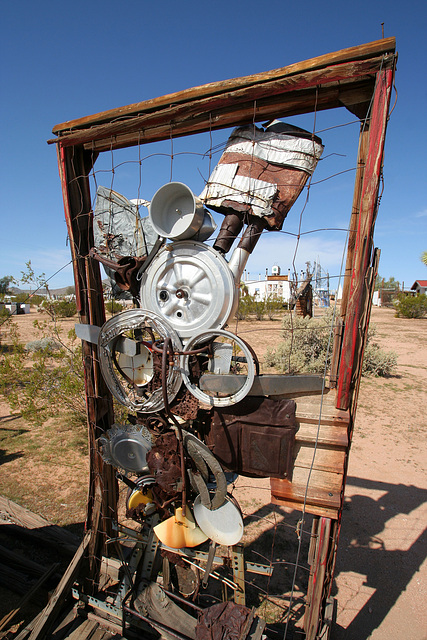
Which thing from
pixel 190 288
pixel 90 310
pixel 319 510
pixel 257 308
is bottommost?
pixel 257 308

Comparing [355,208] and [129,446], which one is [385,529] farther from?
[355,208]

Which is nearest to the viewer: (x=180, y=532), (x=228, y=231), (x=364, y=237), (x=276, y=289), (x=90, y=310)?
(x=364, y=237)

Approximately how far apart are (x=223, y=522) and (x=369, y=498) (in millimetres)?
3531

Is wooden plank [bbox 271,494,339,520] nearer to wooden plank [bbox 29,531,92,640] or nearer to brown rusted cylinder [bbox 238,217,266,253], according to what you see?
brown rusted cylinder [bbox 238,217,266,253]

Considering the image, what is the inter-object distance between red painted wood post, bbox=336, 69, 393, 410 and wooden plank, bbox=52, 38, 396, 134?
11cm

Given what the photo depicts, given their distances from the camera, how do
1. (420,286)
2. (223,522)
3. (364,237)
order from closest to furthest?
(364,237), (223,522), (420,286)

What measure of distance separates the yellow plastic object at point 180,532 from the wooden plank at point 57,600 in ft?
3.05

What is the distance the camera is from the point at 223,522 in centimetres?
189

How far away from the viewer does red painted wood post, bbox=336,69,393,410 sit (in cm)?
139

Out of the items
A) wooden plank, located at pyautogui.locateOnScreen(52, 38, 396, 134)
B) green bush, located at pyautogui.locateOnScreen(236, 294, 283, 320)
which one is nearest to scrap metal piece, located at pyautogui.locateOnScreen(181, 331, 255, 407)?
wooden plank, located at pyautogui.locateOnScreen(52, 38, 396, 134)

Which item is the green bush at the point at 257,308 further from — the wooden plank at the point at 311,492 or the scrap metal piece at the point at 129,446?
the wooden plank at the point at 311,492

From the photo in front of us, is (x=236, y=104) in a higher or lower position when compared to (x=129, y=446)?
higher

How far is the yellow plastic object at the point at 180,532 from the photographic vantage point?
79.0 inches

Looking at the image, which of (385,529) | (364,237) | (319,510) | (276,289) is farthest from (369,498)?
(276,289)
